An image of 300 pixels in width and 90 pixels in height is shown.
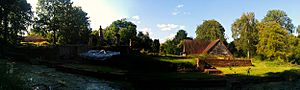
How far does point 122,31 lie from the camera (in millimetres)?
92688

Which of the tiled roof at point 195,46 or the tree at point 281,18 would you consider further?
the tree at point 281,18

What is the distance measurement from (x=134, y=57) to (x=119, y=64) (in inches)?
139

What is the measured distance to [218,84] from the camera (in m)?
35.4

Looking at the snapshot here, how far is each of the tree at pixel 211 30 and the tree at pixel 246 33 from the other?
1736 cm

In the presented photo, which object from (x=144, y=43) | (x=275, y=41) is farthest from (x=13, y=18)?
(x=275, y=41)

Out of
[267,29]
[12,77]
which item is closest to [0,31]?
[12,77]

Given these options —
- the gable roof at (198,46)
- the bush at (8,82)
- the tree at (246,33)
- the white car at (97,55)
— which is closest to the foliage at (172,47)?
the gable roof at (198,46)

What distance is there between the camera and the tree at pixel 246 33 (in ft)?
307

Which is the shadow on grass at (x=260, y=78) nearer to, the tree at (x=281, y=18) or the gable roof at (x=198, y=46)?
the gable roof at (x=198, y=46)

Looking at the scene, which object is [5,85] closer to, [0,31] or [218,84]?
[218,84]

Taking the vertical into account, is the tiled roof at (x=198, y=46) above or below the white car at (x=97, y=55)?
above

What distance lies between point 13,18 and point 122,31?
129ft

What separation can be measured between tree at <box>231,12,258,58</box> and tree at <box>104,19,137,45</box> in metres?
26.4

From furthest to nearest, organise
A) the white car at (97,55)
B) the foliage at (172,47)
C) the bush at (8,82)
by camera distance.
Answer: the foliage at (172,47) < the white car at (97,55) < the bush at (8,82)
